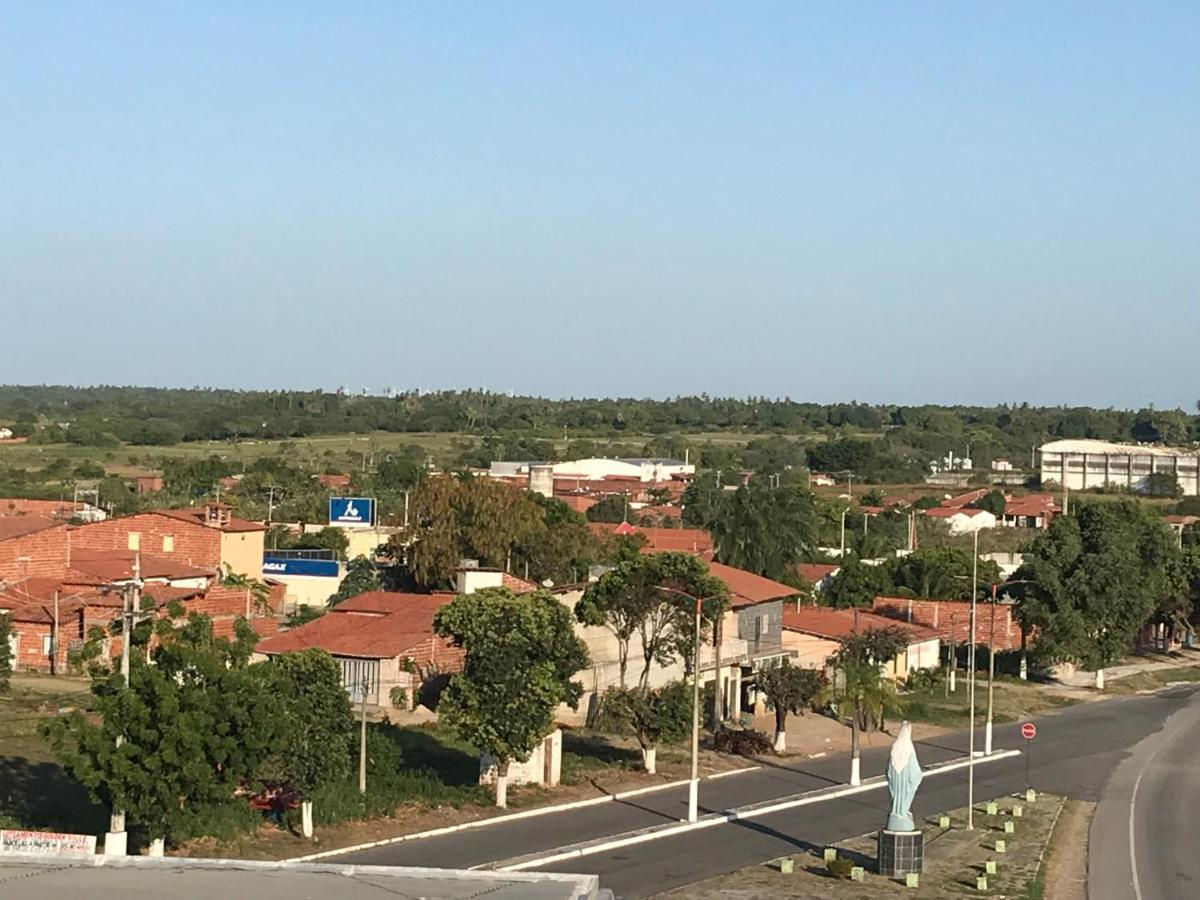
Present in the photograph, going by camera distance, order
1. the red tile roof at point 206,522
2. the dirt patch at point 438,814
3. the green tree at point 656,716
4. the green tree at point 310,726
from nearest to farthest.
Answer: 1. the dirt patch at point 438,814
2. the green tree at point 310,726
3. the green tree at point 656,716
4. the red tile roof at point 206,522

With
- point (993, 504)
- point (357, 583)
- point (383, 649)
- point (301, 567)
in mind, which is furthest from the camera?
point (993, 504)

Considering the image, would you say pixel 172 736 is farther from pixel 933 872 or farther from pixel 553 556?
pixel 553 556

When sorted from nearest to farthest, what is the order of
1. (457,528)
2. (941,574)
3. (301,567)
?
1. (457,528)
2. (301,567)
3. (941,574)

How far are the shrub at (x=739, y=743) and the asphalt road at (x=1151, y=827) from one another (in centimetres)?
1068

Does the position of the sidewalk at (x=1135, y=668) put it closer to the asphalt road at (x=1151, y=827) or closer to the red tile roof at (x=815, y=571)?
the asphalt road at (x=1151, y=827)

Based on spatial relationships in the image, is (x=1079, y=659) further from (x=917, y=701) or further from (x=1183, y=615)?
(x=1183, y=615)

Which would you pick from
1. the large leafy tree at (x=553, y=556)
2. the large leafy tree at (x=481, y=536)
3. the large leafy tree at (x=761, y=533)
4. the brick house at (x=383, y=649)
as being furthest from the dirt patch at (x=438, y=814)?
the large leafy tree at (x=761, y=533)

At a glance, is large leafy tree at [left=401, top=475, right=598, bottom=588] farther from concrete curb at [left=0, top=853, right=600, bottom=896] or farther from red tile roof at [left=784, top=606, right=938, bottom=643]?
concrete curb at [left=0, top=853, right=600, bottom=896]

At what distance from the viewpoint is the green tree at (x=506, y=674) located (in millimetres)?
45500

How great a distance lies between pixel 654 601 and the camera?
185 feet

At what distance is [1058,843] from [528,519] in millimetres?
47748

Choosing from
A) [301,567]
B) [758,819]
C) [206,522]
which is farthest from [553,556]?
[758,819]

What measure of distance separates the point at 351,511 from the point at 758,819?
221ft

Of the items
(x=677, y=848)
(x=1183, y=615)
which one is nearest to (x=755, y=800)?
(x=677, y=848)
